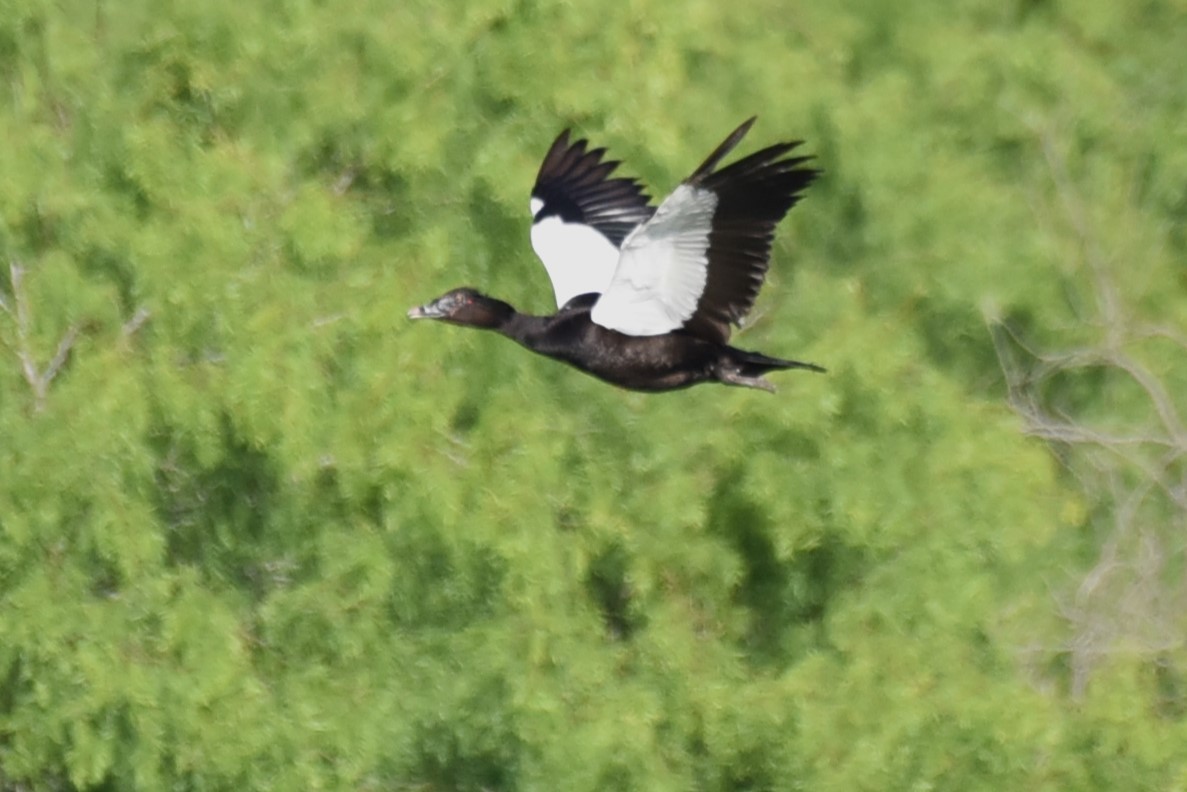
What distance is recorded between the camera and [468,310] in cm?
1111

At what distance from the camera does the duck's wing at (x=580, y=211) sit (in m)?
11.6

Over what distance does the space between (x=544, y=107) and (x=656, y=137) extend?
84cm

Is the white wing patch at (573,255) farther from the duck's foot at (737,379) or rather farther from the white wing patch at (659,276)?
the duck's foot at (737,379)

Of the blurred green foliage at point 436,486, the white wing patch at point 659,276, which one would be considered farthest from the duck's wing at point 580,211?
the blurred green foliage at point 436,486

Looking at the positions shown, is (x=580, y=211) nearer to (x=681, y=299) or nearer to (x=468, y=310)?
(x=468, y=310)

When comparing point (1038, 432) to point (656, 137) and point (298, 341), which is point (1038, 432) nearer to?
point (656, 137)

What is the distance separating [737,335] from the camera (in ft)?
50.7

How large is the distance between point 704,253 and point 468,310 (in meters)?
1.35

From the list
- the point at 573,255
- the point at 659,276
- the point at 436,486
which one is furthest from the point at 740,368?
the point at 436,486

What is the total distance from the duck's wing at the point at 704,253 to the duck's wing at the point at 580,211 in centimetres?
113

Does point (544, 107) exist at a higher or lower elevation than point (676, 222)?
higher

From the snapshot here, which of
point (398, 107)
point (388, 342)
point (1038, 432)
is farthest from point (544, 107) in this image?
point (1038, 432)

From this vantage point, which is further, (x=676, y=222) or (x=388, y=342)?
(x=388, y=342)

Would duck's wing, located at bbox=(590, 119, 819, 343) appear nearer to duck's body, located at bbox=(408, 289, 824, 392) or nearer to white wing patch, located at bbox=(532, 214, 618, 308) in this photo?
duck's body, located at bbox=(408, 289, 824, 392)
